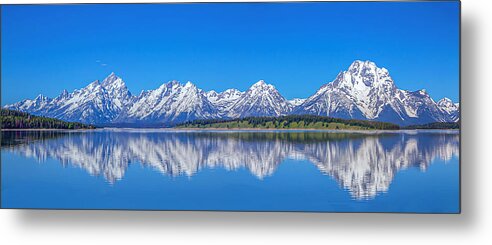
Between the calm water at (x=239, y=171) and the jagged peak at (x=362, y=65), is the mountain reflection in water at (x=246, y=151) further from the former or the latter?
the jagged peak at (x=362, y=65)

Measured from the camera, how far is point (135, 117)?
4137mm

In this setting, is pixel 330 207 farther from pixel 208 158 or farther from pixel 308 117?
pixel 208 158

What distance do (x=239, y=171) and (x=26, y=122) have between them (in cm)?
155

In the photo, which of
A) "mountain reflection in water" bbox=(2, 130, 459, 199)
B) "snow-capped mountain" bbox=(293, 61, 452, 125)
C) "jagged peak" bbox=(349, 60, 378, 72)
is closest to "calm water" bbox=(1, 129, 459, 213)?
"mountain reflection in water" bbox=(2, 130, 459, 199)

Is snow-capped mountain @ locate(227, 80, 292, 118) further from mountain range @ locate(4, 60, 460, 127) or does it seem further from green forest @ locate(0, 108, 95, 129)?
green forest @ locate(0, 108, 95, 129)

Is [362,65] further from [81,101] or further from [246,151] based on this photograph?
[81,101]

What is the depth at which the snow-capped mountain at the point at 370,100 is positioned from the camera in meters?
3.88

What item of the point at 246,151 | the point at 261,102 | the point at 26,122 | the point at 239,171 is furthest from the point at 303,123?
the point at 26,122

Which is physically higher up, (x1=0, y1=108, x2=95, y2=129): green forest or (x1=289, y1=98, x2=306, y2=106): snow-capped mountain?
(x1=289, y1=98, x2=306, y2=106): snow-capped mountain

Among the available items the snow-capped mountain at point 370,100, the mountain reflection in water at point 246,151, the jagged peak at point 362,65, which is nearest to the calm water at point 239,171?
the mountain reflection in water at point 246,151

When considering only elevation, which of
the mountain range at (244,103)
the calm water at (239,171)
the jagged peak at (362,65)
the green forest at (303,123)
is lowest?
the calm water at (239,171)

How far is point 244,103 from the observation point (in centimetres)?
400

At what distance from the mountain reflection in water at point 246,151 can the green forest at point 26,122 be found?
2.2 inches

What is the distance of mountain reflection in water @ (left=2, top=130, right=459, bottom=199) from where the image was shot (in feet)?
12.8
